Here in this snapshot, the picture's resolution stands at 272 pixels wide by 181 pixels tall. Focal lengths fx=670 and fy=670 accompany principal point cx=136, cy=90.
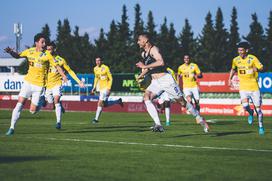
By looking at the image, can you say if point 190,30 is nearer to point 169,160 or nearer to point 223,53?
point 223,53

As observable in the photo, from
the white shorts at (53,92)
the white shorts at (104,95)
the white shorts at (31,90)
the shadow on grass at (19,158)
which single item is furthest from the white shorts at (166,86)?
the white shorts at (104,95)

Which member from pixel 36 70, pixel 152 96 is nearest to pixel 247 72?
pixel 152 96

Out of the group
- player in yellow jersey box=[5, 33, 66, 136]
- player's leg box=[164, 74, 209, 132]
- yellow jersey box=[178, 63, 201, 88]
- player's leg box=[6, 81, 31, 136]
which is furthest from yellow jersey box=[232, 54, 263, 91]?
yellow jersey box=[178, 63, 201, 88]

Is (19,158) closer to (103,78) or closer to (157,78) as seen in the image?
(157,78)

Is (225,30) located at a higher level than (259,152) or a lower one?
higher

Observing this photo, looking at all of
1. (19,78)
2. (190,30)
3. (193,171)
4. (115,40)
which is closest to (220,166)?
(193,171)

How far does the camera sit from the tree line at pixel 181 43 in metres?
113

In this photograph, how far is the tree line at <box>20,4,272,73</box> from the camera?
11325cm

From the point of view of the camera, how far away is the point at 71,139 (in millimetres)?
14180

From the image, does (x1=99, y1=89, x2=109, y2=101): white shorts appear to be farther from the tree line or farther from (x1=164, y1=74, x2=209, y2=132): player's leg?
the tree line

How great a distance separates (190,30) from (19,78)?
79.3 meters

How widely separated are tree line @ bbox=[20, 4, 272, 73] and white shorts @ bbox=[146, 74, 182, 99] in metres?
94.7

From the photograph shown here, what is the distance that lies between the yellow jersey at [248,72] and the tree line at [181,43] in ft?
303

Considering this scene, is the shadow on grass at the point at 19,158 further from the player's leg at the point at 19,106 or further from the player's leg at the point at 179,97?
the player's leg at the point at 179,97
